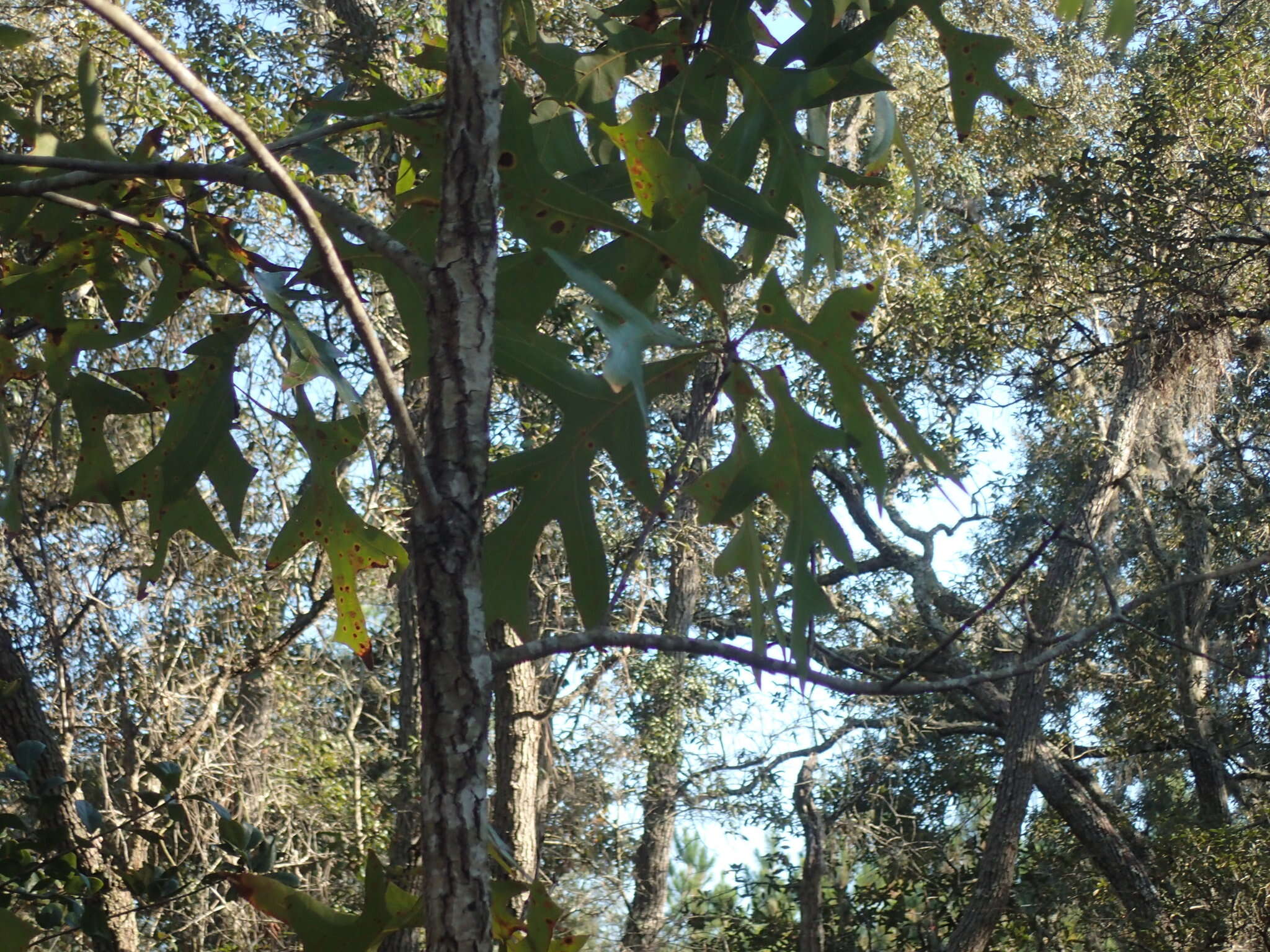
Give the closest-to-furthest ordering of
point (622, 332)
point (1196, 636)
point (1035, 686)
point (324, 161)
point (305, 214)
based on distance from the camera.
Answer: point (305, 214)
point (622, 332)
point (324, 161)
point (1035, 686)
point (1196, 636)

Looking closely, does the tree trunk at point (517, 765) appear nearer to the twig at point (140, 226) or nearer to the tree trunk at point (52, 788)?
the tree trunk at point (52, 788)

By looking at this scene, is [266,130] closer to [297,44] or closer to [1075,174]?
[297,44]

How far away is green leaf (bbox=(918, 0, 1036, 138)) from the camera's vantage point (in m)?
1.81

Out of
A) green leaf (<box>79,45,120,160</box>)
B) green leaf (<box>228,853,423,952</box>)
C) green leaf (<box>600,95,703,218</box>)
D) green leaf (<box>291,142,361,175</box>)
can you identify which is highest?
green leaf (<box>79,45,120,160</box>)

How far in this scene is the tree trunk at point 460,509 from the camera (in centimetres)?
83

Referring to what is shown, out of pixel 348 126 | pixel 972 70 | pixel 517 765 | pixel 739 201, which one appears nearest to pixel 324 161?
pixel 348 126

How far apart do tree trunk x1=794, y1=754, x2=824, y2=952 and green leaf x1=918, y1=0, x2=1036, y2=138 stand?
5011 millimetres

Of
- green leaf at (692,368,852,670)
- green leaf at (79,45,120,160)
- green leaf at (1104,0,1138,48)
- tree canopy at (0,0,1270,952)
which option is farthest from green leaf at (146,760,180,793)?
green leaf at (1104,0,1138,48)

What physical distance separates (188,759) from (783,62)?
12.0ft

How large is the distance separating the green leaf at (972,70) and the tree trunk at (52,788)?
1.78m

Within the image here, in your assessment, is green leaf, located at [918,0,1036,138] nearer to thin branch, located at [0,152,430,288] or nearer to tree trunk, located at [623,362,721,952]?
thin branch, located at [0,152,430,288]

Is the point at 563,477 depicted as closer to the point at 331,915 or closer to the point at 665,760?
the point at 331,915

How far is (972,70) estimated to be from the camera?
1850mm

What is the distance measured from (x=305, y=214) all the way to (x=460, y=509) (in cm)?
25
